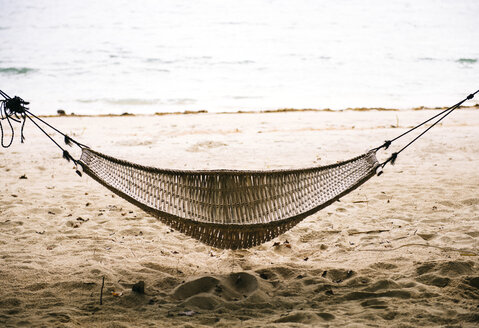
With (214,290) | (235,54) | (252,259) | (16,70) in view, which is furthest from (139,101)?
(214,290)

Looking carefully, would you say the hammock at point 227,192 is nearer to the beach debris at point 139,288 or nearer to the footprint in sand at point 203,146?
the beach debris at point 139,288

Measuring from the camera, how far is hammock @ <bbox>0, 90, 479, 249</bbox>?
1.97 metres

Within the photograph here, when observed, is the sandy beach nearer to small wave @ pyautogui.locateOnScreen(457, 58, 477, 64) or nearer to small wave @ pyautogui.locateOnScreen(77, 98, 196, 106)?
small wave @ pyautogui.locateOnScreen(77, 98, 196, 106)

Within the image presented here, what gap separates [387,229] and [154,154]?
290cm

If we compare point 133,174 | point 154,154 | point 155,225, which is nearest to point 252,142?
point 154,154

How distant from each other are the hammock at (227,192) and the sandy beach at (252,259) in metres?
0.29

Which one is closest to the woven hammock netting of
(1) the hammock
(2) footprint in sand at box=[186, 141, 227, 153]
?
(1) the hammock

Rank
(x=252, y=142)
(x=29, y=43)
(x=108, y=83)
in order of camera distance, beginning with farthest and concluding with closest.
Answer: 1. (x=29, y=43)
2. (x=108, y=83)
3. (x=252, y=142)

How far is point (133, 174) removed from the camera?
220 cm

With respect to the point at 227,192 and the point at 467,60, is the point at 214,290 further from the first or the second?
the point at 467,60

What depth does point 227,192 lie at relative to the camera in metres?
2.07

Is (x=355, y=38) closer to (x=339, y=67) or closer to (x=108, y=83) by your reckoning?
(x=339, y=67)

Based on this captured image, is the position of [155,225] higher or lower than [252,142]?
lower

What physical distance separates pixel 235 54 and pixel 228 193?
49.3 feet
